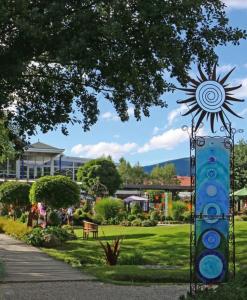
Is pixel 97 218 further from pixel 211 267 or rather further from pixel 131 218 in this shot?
pixel 211 267

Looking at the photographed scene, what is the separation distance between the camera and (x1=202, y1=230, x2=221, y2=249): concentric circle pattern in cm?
946

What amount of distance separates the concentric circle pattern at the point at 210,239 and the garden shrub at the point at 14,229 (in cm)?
1562

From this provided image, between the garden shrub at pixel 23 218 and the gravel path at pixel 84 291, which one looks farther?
Result: the garden shrub at pixel 23 218

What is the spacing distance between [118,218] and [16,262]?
76.1 ft

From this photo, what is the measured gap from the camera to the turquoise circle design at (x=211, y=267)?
9438 millimetres

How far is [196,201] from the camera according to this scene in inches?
370

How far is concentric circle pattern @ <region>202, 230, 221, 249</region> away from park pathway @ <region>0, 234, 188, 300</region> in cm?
112

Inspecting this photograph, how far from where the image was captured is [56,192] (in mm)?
25188

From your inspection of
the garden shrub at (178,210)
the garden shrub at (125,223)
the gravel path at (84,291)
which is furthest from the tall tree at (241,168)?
the gravel path at (84,291)

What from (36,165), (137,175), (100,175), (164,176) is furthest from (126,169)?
(100,175)

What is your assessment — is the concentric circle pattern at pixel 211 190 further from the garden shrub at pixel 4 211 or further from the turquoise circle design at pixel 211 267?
the garden shrub at pixel 4 211

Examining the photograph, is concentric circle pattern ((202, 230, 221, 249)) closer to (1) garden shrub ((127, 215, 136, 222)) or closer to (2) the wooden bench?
(2) the wooden bench

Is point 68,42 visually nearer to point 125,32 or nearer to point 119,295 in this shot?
point 125,32

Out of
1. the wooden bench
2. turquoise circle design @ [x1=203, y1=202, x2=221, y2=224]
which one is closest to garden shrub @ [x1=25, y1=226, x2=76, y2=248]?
the wooden bench
